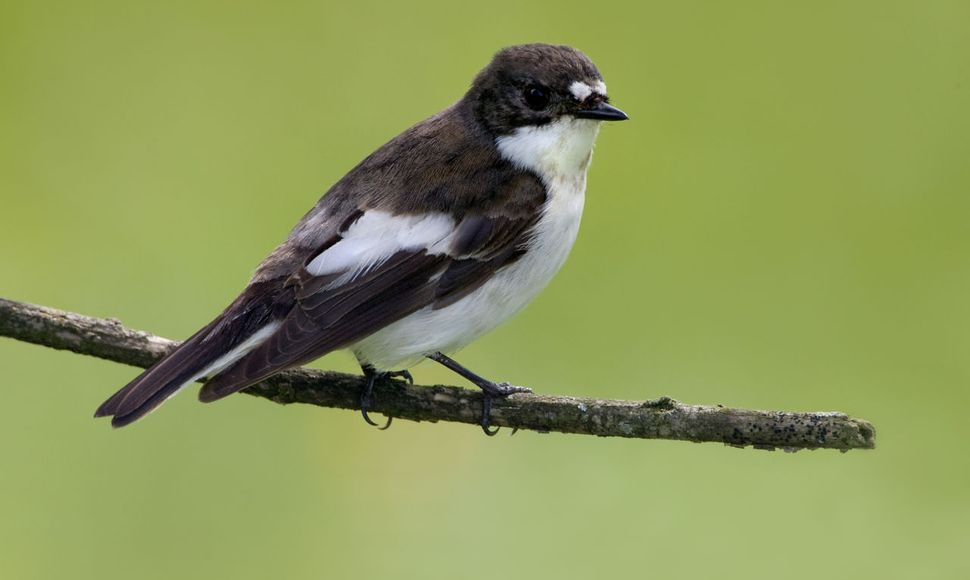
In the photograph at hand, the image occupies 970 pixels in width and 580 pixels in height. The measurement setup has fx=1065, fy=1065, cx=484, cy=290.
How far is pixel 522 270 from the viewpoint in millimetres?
3162

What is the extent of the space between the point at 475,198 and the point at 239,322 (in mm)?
781

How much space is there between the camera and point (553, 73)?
10.5ft

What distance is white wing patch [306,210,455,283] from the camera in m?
2.97

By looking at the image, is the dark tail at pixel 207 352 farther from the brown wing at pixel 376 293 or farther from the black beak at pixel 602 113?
the black beak at pixel 602 113

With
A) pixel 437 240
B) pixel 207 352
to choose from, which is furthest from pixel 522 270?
pixel 207 352

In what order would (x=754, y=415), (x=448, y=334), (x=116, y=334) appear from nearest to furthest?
(x=754, y=415), (x=116, y=334), (x=448, y=334)

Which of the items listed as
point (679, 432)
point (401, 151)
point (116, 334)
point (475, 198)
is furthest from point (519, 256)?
point (116, 334)

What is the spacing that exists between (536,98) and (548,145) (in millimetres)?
151

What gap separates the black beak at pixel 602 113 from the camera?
3.09 m

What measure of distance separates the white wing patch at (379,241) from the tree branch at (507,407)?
0.32 metres

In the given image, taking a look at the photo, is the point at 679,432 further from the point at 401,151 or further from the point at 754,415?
the point at 401,151

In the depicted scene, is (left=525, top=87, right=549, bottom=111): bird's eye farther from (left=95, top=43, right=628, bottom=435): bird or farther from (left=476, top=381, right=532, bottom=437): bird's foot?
(left=476, top=381, right=532, bottom=437): bird's foot

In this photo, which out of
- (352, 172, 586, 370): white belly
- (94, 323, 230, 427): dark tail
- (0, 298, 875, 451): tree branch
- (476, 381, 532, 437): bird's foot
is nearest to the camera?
(0, 298, 875, 451): tree branch

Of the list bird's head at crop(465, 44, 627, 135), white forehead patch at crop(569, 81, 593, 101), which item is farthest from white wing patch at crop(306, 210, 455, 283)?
white forehead patch at crop(569, 81, 593, 101)
